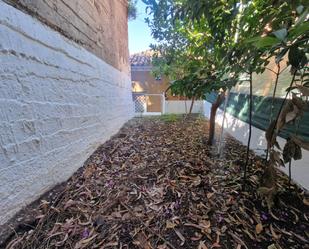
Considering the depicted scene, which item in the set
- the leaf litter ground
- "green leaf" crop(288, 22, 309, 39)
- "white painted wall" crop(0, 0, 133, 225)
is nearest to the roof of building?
"white painted wall" crop(0, 0, 133, 225)

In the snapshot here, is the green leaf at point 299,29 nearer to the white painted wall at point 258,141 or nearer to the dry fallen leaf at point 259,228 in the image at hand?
the dry fallen leaf at point 259,228

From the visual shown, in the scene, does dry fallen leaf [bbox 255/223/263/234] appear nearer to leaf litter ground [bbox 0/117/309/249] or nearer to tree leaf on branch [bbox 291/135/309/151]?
leaf litter ground [bbox 0/117/309/249]

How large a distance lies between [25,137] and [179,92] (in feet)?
4.13

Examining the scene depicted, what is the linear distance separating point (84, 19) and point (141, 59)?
9643mm

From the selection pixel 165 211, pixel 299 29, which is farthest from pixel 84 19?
pixel 299 29

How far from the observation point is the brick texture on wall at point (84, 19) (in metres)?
1.65

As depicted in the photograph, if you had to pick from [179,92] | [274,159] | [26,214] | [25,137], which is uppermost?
[179,92]

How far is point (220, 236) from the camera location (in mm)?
1394

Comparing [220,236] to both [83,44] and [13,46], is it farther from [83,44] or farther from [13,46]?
[83,44]

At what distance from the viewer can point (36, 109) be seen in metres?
1.57

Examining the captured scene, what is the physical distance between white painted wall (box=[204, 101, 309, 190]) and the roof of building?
7182 millimetres

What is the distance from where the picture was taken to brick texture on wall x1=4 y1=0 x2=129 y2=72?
1.65 meters

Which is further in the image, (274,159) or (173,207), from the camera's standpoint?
(173,207)

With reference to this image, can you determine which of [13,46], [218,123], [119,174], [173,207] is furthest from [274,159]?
[218,123]
